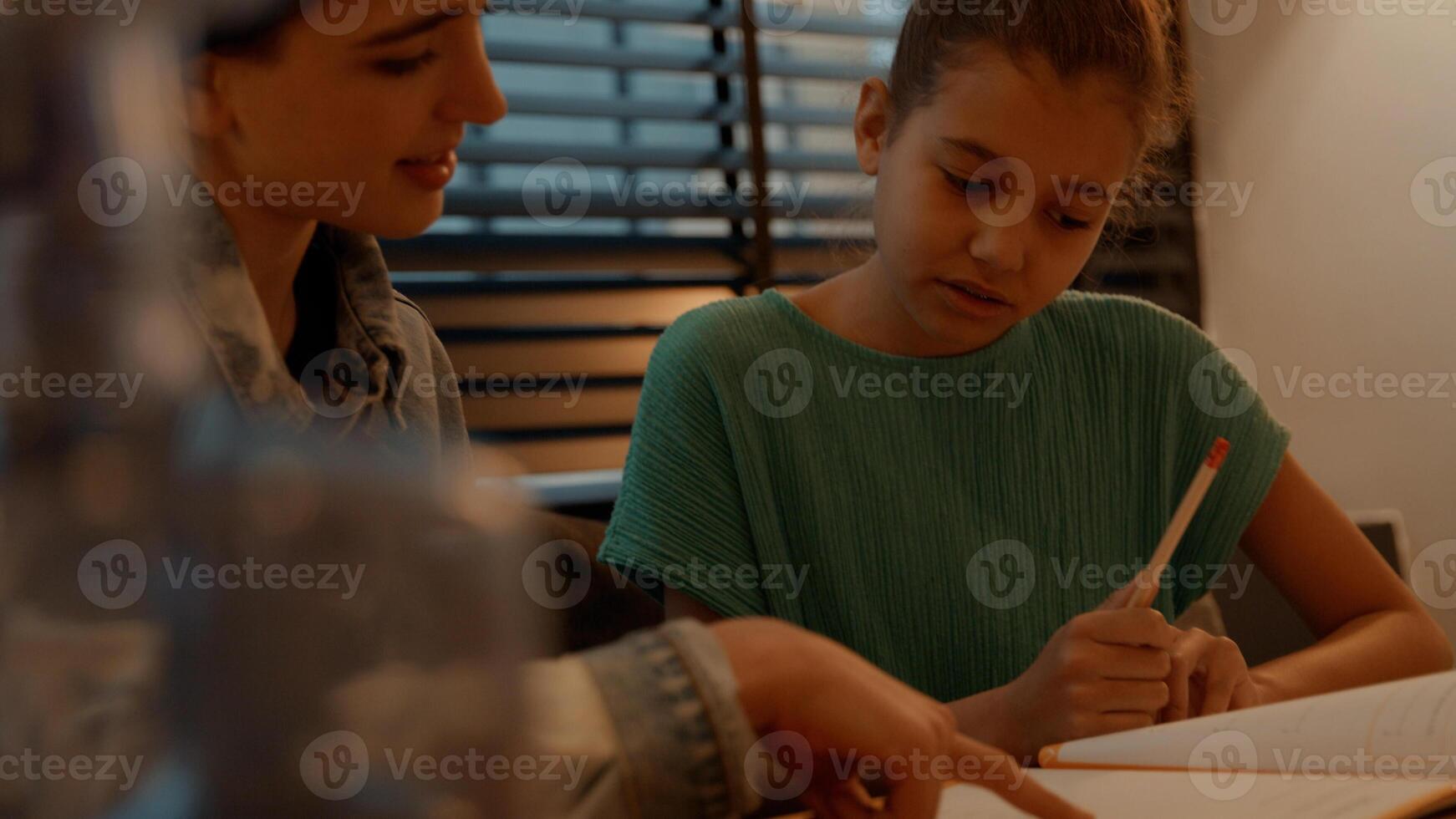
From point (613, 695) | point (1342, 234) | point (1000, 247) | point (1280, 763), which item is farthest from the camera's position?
point (1342, 234)

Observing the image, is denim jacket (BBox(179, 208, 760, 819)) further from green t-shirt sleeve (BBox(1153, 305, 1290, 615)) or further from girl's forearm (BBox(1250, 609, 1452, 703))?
green t-shirt sleeve (BBox(1153, 305, 1290, 615))

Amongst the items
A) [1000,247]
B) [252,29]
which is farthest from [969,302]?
[252,29]

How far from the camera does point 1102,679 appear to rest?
0.74m

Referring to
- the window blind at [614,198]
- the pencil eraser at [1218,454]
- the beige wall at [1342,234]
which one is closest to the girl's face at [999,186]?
the pencil eraser at [1218,454]

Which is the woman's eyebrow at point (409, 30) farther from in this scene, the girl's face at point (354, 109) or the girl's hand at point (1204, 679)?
the girl's hand at point (1204, 679)

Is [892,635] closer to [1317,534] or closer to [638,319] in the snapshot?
[1317,534]

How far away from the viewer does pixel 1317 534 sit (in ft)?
3.45

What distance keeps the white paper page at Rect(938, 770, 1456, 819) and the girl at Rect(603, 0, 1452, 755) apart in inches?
11.4

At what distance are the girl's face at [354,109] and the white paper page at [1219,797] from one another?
0.39 metres

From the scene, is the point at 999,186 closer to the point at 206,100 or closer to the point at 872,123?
the point at 872,123

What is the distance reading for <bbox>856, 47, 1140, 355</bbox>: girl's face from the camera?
2.98 ft

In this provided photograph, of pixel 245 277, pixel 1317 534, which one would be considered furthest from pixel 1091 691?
pixel 245 277

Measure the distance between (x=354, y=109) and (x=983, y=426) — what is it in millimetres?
692

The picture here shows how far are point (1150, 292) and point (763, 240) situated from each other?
2.91 ft
